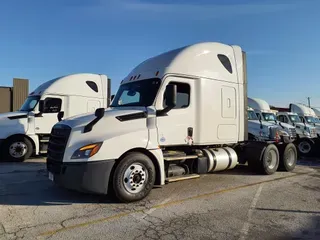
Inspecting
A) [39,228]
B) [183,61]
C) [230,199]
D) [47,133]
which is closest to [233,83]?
[183,61]

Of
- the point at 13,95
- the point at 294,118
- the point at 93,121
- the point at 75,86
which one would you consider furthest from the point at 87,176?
the point at 13,95

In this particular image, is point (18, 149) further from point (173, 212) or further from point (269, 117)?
point (269, 117)

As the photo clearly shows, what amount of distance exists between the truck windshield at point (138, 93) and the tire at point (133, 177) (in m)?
1.34

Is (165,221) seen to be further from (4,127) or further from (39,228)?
(4,127)

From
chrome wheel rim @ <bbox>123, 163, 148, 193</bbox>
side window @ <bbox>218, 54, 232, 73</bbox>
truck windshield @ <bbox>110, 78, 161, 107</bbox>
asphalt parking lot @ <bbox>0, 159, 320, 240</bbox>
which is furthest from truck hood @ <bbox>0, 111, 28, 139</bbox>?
side window @ <bbox>218, 54, 232, 73</bbox>

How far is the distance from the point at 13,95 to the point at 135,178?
22.0 m

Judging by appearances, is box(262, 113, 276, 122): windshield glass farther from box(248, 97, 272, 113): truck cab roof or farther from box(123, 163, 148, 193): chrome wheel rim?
box(123, 163, 148, 193): chrome wheel rim

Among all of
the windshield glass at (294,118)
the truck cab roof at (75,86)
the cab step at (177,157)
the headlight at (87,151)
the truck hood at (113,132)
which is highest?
the truck cab roof at (75,86)

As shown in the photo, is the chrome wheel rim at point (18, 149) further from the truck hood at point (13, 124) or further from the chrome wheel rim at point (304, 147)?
the chrome wheel rim at point (304, 147)

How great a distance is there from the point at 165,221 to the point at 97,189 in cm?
146

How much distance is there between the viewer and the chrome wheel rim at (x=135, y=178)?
19.7 feet

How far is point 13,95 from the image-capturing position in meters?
24.7

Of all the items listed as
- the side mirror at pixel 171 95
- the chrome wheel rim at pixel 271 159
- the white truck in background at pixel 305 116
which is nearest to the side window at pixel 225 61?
the side mirror at pixel 171 95

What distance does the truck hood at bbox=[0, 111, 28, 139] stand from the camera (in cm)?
1112
